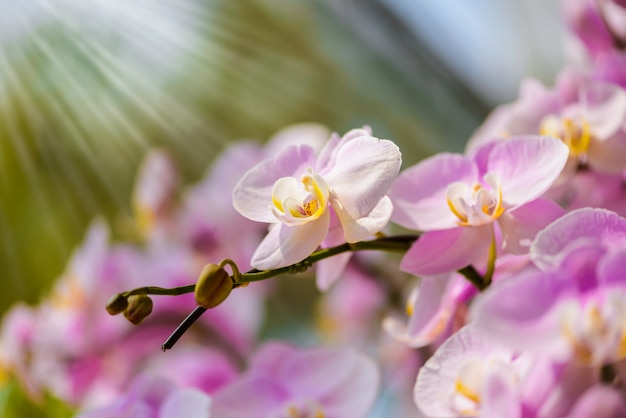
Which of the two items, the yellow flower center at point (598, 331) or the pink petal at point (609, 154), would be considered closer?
the yellow flower center at point (598, 331)

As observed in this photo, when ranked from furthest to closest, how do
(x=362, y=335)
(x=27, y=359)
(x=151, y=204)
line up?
(x=362, y=335) → (x=151, y=204) → (x=27, y=359)

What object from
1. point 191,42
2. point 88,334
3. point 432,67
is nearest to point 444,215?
point 88,334

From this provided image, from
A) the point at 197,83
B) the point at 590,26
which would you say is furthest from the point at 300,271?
the point at 197,83

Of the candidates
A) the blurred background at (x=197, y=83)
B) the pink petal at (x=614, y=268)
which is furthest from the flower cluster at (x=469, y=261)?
the blurred background at (x=197, y=83)

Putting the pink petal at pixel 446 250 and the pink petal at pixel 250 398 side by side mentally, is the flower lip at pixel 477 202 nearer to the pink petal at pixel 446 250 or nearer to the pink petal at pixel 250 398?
the pink petal at pixel 446 250

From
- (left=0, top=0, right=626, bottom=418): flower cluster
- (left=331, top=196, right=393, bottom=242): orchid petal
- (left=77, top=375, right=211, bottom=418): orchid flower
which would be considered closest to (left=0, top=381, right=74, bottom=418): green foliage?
(left=0, top=0, right=626, bottom=418): flower cluster

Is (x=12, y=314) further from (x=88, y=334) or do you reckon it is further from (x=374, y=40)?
(x=374, y=40)
